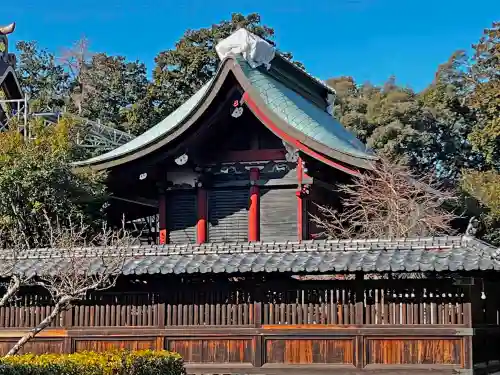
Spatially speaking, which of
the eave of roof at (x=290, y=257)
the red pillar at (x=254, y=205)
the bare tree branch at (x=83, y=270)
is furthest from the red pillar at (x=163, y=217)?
the eave of roof at (x=290, y=257)

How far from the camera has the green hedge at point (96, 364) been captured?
981 cm

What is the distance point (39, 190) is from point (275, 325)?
25.9 feet

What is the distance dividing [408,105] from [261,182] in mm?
26358

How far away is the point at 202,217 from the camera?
21.2 meters

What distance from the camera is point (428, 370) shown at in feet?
44.7

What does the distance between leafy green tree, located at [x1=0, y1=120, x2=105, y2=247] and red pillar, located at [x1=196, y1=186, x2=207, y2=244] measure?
252 cm

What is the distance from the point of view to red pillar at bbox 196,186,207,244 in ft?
69.1

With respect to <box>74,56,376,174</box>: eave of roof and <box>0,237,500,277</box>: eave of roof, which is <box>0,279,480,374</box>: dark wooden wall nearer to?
<box>0,237,500,277</box>: eave of roof

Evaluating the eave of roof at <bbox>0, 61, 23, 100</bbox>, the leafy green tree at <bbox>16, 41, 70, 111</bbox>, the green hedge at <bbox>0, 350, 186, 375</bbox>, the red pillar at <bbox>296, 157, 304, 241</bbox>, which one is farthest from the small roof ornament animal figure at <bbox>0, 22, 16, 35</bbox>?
the green hedge at <bbox>0, 350, 186, 375</bbox>

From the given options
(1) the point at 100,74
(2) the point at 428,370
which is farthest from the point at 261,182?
(1) the point at 100,74

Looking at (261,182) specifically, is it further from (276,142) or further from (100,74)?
(100,74)

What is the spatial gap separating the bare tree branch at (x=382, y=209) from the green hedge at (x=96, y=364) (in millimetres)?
7571

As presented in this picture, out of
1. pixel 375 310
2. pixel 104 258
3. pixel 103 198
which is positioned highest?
pixel 103 198

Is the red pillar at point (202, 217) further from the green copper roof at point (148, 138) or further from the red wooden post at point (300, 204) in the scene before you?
the red wooden post at point (300, 204)
